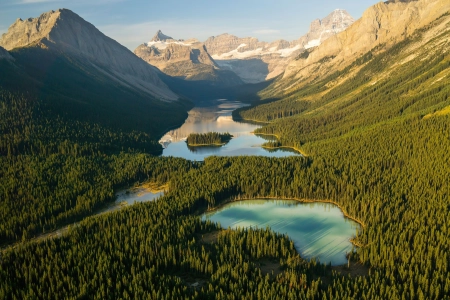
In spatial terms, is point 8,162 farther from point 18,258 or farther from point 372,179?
point 372,179

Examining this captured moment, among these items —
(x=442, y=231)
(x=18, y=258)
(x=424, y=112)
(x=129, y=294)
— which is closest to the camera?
(x=129, y=294)

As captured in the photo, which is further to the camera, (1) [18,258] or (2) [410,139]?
(2) [410,139]

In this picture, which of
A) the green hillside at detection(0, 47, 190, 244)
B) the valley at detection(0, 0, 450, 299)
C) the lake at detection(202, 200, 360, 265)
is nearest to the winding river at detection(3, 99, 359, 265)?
the lake at detection(202, 200, 360, 265)

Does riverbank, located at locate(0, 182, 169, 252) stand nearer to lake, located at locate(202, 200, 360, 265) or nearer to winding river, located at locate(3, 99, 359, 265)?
winding river, located at locate(3, 99, 359, 265)

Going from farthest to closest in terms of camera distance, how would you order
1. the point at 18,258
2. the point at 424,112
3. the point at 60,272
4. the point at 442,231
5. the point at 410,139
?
the point at 424,112, the point at 410,139, the point at 442,231, the point at 18,258, the point at 60,272

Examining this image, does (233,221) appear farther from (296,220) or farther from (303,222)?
(303,222)

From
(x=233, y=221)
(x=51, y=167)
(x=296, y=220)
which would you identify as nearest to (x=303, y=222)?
(x=296, y=220)

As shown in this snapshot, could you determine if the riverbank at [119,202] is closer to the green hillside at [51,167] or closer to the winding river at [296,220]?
the winding river at [296,220]

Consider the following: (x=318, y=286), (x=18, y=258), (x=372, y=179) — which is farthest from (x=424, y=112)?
(x=18, y=258)
